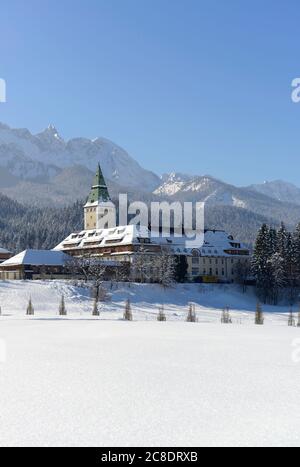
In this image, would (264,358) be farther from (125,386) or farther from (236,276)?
(236,276)

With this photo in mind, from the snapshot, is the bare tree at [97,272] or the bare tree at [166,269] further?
the bare tree at [166,269]

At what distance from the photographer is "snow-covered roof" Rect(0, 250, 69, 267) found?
104 metres

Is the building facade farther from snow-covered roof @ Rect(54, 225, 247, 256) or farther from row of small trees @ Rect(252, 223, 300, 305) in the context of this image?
row of small trees @ Rect(252, 223, 300, 305)

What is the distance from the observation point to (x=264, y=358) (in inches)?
739

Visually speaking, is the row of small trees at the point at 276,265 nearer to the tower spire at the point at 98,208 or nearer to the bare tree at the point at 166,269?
the bare tree at the point at 166,269

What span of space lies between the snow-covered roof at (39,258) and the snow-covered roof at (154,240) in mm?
15501

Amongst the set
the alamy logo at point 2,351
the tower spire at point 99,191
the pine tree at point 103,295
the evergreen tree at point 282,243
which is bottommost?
the pine tree at point 103,295

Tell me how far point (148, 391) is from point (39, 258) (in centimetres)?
9511

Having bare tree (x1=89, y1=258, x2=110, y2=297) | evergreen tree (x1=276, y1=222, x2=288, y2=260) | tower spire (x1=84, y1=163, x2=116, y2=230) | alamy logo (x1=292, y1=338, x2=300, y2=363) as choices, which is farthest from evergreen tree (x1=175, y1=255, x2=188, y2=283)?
alamy logo (x1=292, y1=338, x2=300, y2=363)

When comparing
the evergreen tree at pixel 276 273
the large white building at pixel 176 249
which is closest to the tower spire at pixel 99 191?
the large white building at pixel 176 249

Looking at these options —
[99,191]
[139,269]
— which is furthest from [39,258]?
[99,191]

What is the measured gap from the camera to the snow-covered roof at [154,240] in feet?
394

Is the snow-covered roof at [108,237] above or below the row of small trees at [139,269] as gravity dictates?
above

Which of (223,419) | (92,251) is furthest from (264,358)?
(92,251)
